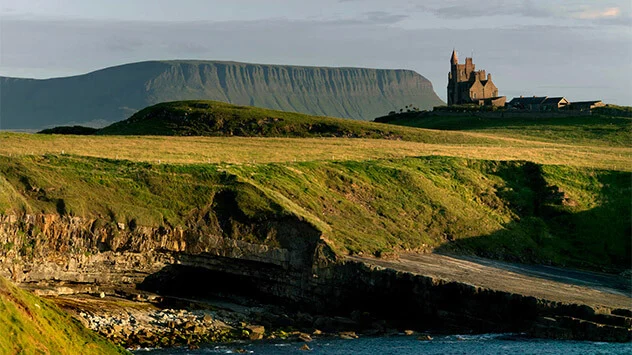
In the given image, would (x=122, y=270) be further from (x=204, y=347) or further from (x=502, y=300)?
(x=502, y=300)

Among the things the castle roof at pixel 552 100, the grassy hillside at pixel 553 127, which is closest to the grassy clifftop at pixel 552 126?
the grassy hillside at pixel 553 127

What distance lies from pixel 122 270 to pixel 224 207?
774 cm

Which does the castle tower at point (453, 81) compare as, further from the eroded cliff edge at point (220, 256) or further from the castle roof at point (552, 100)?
the eroded cliff edge at point (220, 256)

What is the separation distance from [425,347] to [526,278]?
1429 centimetres

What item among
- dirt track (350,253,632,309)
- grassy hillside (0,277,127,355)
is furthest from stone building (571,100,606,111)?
grassy hillside (0,277,127,355)

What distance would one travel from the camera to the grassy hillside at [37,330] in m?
32.4

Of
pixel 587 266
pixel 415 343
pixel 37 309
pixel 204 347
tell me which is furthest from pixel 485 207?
pixel 37 309

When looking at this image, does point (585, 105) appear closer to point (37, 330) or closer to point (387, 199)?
point (387, 199)

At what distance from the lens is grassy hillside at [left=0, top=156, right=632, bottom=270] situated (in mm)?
58438

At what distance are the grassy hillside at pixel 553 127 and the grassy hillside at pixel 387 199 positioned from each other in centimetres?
3290

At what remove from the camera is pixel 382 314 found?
56344 millimetres

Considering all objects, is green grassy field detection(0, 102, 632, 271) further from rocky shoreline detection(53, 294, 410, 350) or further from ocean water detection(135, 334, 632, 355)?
ocean water detection(135, 334, 632, 355)

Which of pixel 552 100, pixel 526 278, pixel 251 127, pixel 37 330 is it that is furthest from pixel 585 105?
pixel 37 330

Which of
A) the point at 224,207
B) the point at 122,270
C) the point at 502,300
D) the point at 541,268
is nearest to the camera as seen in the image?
the point at 502,300
